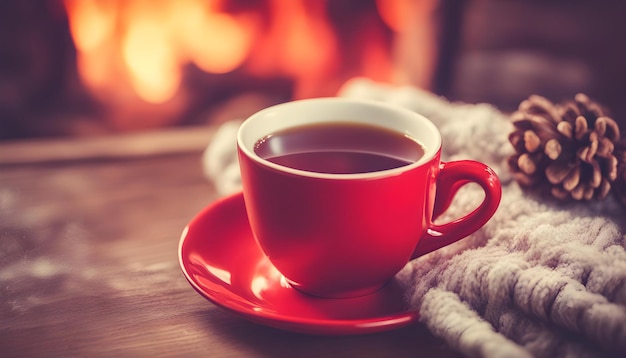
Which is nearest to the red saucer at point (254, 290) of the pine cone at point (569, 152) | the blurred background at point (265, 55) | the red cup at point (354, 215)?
the red cup at point (354, 215)

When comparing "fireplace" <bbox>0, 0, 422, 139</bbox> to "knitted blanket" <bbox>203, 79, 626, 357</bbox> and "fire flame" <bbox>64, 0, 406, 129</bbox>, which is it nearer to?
"fire flame" <bbox>64, 0, 406, 129</bbox>

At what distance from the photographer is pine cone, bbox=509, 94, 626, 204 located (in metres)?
0.54

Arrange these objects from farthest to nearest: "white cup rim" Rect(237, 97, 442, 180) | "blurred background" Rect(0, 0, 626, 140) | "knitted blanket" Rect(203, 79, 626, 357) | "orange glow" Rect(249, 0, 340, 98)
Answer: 1. "orange glow" Rect(249, 0, 340, 98)
2. "blurred background" Rect(0, 0, 626, 140)
3. "white cup rim" Rect(237, 97, 442, 180)
4. "knitted blanket" Rect(203, 79, 626, 357)

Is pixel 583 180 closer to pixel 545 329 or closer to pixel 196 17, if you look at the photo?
pixel 545 329

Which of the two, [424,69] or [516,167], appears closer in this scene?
[516,167]

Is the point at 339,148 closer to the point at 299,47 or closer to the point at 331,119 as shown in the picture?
the point at 331,119

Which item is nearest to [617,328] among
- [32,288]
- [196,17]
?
[32,288]

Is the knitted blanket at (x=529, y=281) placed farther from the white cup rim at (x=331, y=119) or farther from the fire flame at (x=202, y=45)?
the fire flame at (x=202, y=45)

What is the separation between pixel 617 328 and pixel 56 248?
1.63 ft

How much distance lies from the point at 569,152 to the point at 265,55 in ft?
2.43

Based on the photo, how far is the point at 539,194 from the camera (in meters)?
0.56

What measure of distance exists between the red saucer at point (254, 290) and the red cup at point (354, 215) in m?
0.01

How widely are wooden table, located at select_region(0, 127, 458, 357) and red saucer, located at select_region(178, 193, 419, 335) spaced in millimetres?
22

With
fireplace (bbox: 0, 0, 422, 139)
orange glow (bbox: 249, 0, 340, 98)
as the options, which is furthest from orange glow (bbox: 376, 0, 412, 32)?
orange glow (bbox: 249, 0, 340, 98)
